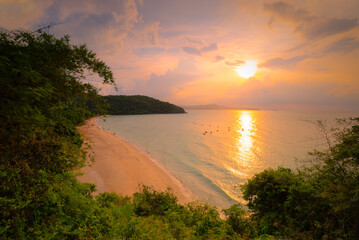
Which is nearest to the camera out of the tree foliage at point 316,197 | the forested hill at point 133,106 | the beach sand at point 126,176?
the tree foliage at point 316,197

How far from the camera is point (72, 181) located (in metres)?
7.13

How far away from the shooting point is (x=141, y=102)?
177 metres

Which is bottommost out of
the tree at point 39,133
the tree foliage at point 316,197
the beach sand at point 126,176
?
the beach sand at point 126,176

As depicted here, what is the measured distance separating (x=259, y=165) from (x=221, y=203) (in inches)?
629

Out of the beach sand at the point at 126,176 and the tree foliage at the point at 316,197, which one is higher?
the tree foliage at the point at 316,197

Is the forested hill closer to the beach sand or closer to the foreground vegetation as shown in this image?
the beach sand

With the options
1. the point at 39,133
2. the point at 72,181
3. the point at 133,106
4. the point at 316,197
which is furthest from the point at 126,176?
the point at 133,106

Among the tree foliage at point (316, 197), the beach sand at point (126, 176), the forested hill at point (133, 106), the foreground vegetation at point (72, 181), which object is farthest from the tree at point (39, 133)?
the forested hill at point (133, 106)

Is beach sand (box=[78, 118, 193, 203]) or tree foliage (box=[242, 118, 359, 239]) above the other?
tree foliage (box=[242, 118, 359, 239])

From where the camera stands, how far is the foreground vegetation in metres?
4.89

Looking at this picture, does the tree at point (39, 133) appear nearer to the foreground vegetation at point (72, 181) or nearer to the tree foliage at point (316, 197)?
the foreground vegetation at point (72, 181)

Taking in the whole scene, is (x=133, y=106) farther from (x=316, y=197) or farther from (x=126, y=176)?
(x=316, y=197)

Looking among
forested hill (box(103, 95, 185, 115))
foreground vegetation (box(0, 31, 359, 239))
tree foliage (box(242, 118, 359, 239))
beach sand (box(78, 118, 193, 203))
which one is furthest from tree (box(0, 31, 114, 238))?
forested hill (box(103, 95, 185, 115))

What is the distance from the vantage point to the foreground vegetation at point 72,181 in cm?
489
